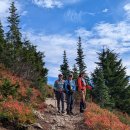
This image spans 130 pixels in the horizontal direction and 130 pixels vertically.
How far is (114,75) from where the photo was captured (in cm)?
4603

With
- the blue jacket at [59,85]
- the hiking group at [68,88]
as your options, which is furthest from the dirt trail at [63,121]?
the blue jacket at [59,85]

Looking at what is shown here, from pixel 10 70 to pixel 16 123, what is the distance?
19.4m

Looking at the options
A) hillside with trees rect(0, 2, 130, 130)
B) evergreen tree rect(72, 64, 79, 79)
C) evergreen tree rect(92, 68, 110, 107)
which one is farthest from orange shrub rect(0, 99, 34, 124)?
evergreen tree rect(72, 64, 79, 79)

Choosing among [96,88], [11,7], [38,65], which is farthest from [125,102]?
[11,7]

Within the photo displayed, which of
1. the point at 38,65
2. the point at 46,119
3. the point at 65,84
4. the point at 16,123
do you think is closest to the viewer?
the point at 16,123

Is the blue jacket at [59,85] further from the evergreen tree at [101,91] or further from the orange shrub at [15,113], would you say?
the evergreen tree at [101,91]

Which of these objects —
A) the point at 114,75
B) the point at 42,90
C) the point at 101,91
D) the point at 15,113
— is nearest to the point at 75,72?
the point at 114,75

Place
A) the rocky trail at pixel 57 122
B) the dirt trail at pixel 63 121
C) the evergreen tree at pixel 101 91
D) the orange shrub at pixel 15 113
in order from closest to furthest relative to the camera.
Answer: the orange shrub at pixel 15 113
the rocky trail at pixel 57 122
the dirt trail at pixel 63 121
the evergreen tree at pixel 101 91

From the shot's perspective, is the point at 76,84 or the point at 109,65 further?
Answer: the point at 109,65

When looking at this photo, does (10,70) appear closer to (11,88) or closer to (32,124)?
(11,88)

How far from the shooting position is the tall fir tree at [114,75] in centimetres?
4444

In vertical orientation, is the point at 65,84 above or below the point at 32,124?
above

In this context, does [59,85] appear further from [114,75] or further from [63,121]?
[114,75]

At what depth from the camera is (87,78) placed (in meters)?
44.9
